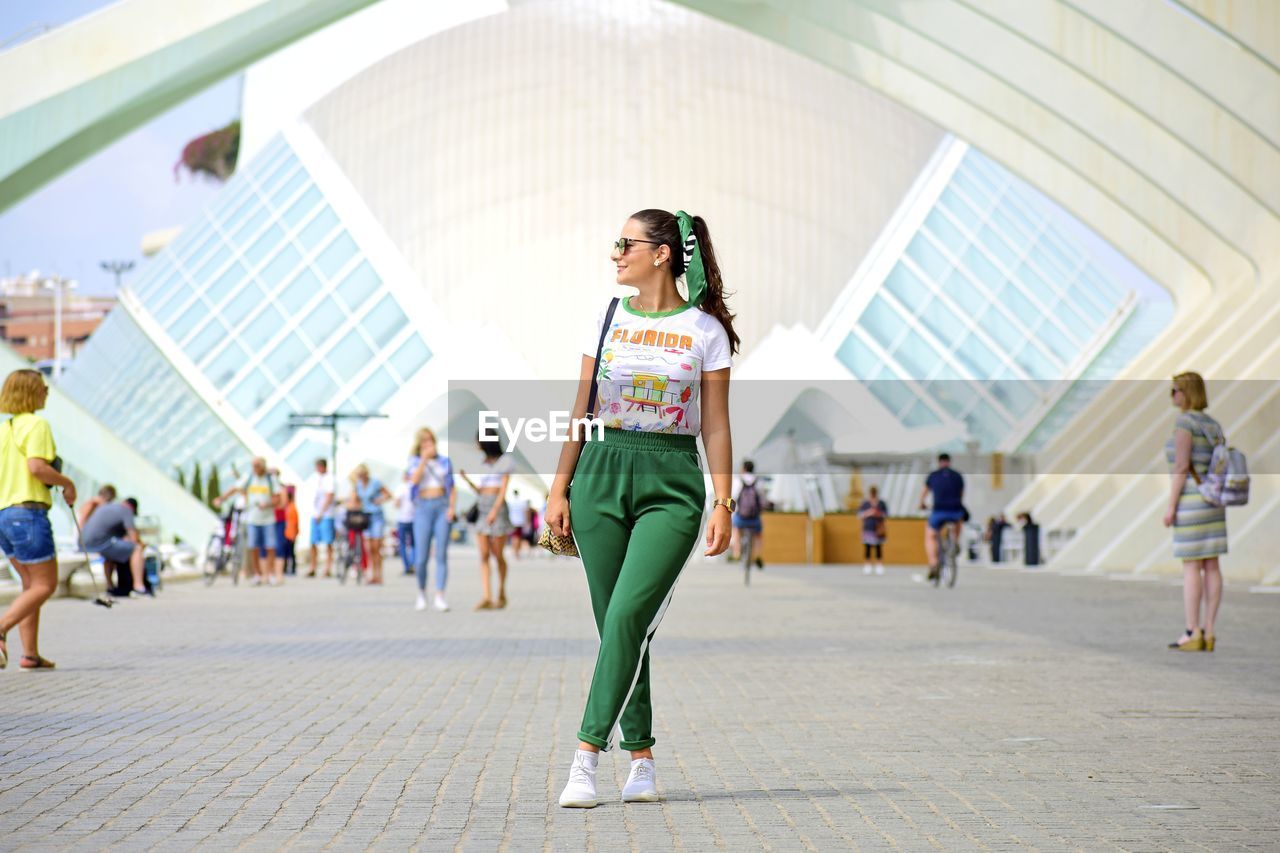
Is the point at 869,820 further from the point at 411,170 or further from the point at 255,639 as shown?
the point at 411,170

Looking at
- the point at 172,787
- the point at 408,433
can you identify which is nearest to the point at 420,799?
the point at 172,787

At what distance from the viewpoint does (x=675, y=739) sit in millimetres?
7898

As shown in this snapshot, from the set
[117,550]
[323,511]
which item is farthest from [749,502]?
[117,550]

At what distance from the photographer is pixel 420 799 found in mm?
6188

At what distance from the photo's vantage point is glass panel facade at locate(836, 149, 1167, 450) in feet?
181

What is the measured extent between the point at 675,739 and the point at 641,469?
2.11 metres

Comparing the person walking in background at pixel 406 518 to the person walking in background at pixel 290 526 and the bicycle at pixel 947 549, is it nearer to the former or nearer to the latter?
the person walking in background at pixel 290 526

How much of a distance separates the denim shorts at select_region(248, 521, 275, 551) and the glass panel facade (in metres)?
32.0

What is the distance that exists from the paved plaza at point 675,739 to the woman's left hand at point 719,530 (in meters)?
0.86

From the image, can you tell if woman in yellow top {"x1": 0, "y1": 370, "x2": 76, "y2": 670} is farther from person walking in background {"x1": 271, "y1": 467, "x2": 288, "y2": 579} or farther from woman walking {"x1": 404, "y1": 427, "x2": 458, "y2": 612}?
person walking in background {"x1": 271, "y1": 467, "x2": 288, "y2": 579}

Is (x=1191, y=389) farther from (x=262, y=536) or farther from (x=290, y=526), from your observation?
(x=290, y=526)

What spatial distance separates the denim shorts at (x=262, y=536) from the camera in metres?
25.1

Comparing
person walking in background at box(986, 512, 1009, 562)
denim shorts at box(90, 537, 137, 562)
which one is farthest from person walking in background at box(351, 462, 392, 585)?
person walking in background at box(986, 512, 1009, 562)

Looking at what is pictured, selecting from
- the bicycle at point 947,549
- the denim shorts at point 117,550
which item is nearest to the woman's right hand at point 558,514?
the denim shorts at point 117,550
